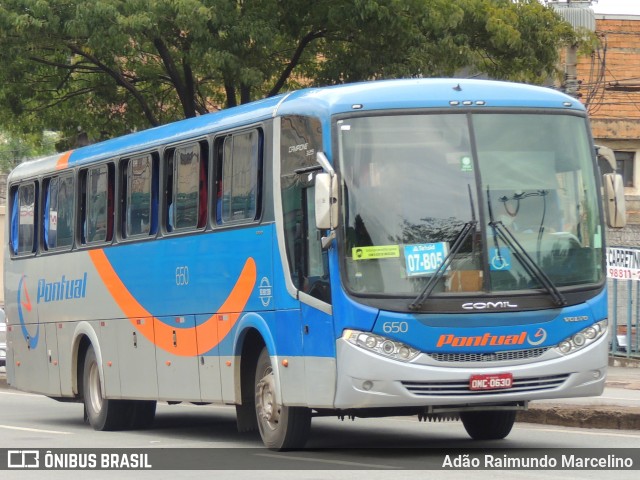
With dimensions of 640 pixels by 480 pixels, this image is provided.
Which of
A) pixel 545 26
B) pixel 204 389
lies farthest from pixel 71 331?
pixel 545 26

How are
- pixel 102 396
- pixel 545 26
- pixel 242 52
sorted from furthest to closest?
1. pixel 545 26
2. pixel 242 52
3. pixel 102 396

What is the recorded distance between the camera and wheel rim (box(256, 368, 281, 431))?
13.1 meters

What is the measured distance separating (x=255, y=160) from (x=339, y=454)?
9.32 ft

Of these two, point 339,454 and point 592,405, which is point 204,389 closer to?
point 339,454

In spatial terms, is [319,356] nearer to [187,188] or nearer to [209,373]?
[209,373]

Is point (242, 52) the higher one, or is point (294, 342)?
point (242, 52)

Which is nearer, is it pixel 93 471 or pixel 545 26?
pixel 93 471

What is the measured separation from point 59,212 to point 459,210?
8134 millimetres

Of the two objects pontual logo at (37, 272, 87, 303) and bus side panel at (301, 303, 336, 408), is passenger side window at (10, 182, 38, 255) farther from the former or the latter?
bus side panel at (301, 303, 336, 408)

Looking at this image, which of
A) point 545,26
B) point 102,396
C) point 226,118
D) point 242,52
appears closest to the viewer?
point 226,118

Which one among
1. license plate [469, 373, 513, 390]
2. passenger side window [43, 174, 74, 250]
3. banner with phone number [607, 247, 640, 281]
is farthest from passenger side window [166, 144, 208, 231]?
banner with phone number [607, 247, 640, 281]

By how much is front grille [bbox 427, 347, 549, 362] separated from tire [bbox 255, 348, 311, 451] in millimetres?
1657

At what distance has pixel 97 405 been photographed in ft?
57.7

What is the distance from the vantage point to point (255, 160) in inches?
534
